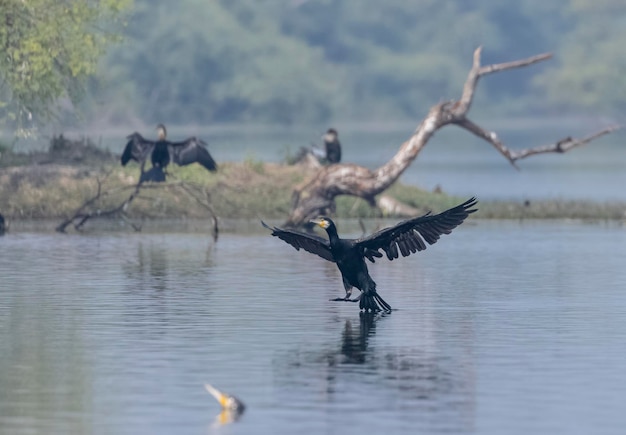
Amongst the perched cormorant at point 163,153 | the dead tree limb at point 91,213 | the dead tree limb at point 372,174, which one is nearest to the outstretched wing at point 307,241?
the dead tree limb at point 91,213

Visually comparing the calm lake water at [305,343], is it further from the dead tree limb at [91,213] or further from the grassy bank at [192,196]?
the grassy bank at [192,196]

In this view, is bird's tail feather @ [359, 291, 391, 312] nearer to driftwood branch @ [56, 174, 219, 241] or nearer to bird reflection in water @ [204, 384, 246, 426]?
bird reflection in water @ [204, 384, 246, 426]

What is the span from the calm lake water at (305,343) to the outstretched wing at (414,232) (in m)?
1.00

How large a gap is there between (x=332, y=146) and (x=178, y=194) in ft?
15.5

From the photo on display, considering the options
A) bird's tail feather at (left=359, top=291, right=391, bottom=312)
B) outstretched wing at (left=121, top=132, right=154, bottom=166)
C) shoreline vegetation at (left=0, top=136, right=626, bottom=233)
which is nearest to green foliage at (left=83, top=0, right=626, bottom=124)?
shoreline vegetation at (left=0, top=136, right=626, bottom=233)

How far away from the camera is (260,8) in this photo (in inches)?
6988

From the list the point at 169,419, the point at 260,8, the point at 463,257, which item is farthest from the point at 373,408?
the point at 260,8

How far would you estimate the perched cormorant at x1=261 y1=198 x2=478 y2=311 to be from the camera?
2527 centimetres

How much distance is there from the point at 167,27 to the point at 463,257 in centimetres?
12285

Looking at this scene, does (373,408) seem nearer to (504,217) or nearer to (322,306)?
(322,306)

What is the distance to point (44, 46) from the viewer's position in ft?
150

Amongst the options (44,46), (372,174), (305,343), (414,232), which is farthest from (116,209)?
(305,343)

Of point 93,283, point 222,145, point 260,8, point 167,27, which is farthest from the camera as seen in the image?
point 260,8

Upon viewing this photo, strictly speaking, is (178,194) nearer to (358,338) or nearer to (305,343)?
(358,338)
